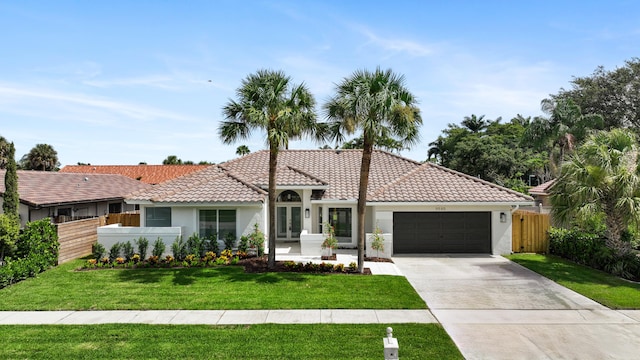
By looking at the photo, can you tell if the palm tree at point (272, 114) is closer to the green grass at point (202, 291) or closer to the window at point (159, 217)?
the green grass at point (202, 291)

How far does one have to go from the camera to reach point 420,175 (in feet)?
65.1

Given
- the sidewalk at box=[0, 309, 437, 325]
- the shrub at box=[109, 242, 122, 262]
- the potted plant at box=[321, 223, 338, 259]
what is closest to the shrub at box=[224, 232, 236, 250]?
the potted plant at box=[321, 223, 338, 259]

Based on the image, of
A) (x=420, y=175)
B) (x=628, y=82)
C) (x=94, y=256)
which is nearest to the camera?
(x=94, y=256)

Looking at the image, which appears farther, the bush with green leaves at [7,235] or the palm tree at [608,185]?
the bush with green leaves at [7,235]

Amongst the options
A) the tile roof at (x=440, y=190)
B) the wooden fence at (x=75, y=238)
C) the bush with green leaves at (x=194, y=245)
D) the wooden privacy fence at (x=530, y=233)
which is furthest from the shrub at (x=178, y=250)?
the wooden privacy fence at (x=530, y=233)

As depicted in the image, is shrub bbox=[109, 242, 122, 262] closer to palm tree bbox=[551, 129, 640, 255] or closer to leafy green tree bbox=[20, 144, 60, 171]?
palm tree bbox=[551, 129, 640, 255]

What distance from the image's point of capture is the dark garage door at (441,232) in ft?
59.6

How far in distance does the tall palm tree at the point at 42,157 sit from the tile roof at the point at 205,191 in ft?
127

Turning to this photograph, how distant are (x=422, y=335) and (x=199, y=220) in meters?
12.0

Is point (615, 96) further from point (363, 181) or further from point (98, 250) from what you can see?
point (98, 250)

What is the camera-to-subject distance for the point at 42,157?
4766 cm

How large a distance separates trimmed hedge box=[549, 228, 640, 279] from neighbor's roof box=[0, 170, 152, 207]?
21.8 m

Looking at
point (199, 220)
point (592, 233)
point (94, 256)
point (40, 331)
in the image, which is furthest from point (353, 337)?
point (592, 233)

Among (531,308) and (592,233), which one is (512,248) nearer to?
(592,233)
